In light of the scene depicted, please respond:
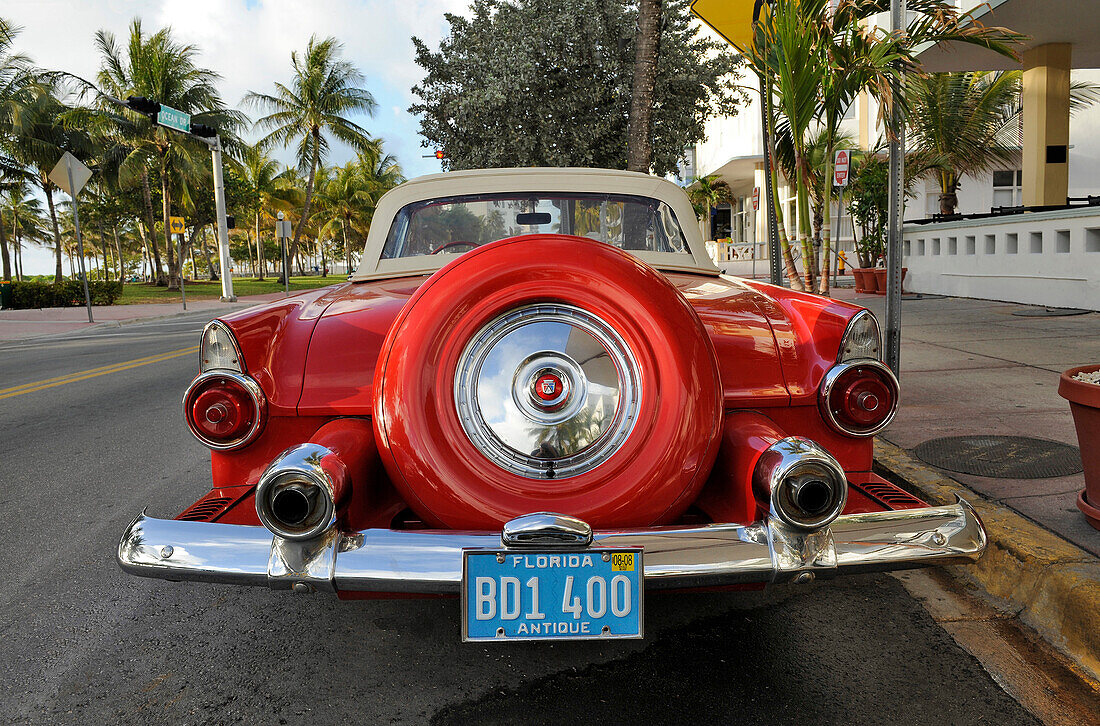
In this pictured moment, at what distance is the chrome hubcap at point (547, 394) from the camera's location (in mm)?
2037

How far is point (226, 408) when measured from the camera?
2359 millimetres

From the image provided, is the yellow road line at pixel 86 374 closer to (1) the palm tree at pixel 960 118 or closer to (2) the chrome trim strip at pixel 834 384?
(2) the chrome trim strip at pixel 834 384

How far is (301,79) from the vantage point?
125ft

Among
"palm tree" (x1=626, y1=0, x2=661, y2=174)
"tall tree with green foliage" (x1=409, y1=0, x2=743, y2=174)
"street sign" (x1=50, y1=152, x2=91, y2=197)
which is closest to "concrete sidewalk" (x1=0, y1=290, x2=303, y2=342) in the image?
"street sign" (x1=50, y1=152, x2=91, y2=197)

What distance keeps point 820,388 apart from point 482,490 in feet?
3.70

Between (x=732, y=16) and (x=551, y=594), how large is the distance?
7.60 m

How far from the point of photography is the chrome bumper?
1824 millimetres

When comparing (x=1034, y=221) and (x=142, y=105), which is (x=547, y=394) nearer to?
(x=1034, y=221)

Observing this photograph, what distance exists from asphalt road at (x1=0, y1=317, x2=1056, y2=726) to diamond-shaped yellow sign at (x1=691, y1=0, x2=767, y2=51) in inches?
239

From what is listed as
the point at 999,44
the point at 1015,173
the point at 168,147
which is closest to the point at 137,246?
the point at 168,147

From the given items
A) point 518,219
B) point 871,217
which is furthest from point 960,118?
point 518,219

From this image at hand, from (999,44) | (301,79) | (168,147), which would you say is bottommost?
(999,44)

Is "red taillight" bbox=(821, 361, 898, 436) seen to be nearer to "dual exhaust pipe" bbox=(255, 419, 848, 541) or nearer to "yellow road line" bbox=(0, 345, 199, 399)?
"dual exhaust pipe" bbox=(255, 419, 848, 541)

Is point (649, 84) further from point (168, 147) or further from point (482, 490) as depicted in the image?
point (168, 147)
